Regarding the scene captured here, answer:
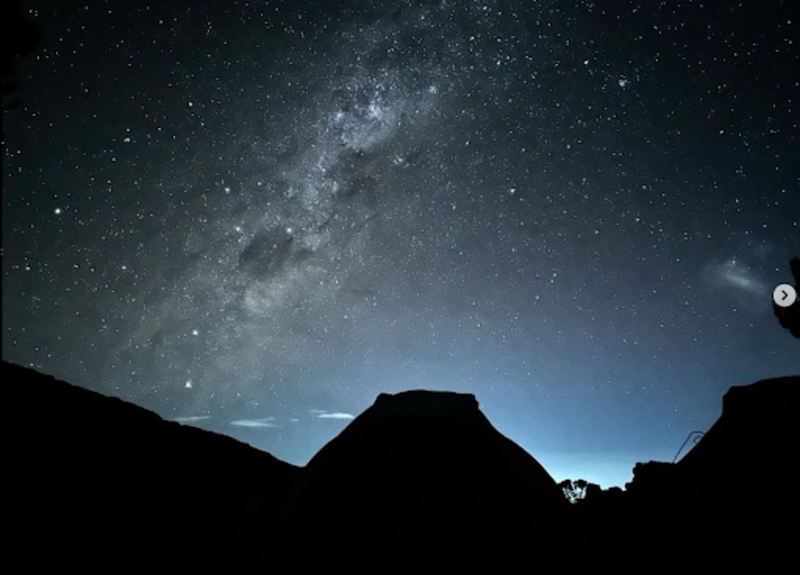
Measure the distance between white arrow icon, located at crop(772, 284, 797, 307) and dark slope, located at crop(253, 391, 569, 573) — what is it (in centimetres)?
1646

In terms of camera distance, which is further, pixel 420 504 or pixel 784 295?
pixel 784 295

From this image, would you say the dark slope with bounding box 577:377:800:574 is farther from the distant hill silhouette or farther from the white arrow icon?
the white arrow icon

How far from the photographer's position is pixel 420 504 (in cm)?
625

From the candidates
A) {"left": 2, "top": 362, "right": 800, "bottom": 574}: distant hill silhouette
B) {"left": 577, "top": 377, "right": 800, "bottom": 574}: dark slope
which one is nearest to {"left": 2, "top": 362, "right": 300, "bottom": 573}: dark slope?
{"left": 2, "top": 362, "right": 800, "bottom": 574}: distant hill silhouette

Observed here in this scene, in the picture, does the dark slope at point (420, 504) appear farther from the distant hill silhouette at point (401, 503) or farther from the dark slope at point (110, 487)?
the dark slope at point (110, 487)

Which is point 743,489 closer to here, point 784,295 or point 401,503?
point 401,503

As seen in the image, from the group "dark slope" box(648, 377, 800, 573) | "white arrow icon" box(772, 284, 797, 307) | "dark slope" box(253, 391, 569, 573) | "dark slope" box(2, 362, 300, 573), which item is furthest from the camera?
"white arrow icon" box(772, 284, 797, 307)

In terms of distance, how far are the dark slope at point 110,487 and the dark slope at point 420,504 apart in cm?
281

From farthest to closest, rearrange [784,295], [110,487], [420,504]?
[784,295] → [110,487] → [420,504]

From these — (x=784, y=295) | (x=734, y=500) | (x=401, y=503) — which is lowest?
(x=401, y=503)

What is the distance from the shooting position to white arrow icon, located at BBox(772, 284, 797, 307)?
57.4ft

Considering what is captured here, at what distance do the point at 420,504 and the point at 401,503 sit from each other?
0.91ft

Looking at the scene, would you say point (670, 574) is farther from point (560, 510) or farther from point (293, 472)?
point (293, 472)

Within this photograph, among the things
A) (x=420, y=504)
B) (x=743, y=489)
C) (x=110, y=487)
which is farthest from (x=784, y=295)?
(x=110, y=487)
